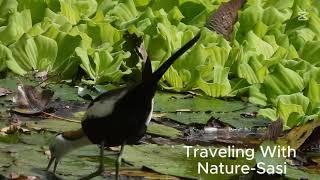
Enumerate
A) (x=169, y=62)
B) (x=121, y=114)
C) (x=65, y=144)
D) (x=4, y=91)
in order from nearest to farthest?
(x=169, y=62), (x=121, y=114), (x=65, y=144), (x=4, y=91)

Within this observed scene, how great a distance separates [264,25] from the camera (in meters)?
5.34

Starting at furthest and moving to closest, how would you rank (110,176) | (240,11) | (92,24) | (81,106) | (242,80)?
1. (240,11)
2. (92,24)
3. (242,80)
4. (81,106)
5. (110,176)

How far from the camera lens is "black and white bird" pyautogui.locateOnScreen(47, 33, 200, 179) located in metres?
3.21

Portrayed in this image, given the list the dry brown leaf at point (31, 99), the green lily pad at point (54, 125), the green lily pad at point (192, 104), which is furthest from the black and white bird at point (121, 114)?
the green lily pad at point (192, 104)

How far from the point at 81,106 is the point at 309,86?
105 centimetres

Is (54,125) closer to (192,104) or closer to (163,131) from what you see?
(163,131)

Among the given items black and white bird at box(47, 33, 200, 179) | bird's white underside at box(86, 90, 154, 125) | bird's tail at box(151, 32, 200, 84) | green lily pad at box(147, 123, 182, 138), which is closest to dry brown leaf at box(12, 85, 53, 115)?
green lily pad at box(147, 123, 182, 138)

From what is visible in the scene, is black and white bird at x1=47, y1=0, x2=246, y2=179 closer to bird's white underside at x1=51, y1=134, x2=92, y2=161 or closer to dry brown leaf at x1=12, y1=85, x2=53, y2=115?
bird's white underside at x1=51, y1=134, x2=92, y2=161

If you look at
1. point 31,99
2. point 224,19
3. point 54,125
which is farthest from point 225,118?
point 224,19

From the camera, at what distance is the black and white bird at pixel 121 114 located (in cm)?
321

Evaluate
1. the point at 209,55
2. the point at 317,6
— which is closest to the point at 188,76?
the point at 209,55

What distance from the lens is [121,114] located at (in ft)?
11.1

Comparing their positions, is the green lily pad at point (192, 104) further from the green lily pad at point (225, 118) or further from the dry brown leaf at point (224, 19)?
the dry brown leaf at point (224, 19)

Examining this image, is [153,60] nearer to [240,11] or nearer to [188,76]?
[188,76]
